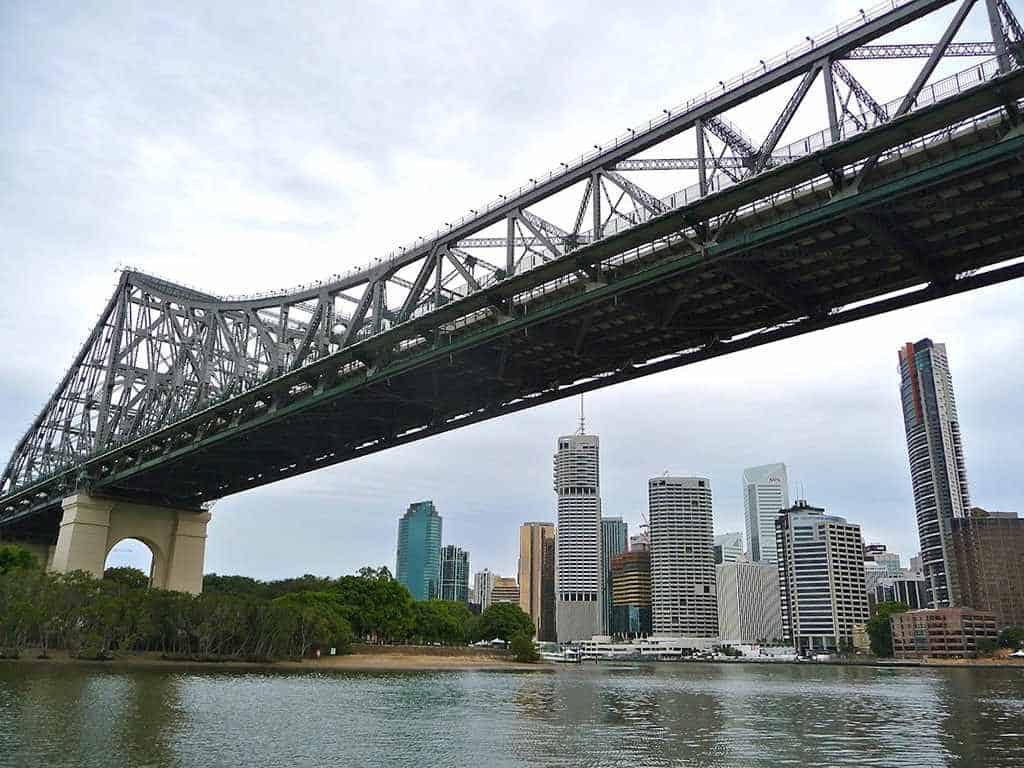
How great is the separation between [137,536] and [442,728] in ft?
190

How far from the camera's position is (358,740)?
25.8 metres

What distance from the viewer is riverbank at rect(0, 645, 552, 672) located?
59219 mm

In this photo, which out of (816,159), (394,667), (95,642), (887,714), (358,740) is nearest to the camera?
(358,740)

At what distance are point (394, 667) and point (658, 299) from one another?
63849 millimetres

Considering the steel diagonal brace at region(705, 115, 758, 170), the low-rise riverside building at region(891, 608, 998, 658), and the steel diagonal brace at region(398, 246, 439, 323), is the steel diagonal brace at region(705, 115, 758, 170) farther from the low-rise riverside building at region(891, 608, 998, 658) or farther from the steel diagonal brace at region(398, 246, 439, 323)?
the low-rise riverside building at region(891, 608, 998, 658)

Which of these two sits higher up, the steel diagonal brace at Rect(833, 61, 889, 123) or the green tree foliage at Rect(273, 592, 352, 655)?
the steel diagonal brace at Rect(833, 61, 889, 123)

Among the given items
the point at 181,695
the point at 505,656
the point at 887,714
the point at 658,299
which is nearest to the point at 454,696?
the point at 181,695

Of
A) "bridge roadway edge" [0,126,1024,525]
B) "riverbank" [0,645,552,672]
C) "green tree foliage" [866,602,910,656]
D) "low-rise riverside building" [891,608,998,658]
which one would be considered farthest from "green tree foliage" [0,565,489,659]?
"green tree foliage" [866,602,910,656]

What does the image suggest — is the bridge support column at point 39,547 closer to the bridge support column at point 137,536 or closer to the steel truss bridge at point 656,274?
the bridge support column at point 137,536

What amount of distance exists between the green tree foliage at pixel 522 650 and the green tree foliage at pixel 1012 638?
94263mm

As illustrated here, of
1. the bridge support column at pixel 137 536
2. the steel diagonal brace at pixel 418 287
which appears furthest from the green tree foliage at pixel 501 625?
the steel diagonal brace at pixel 418 287

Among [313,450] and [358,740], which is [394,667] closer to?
[313,450]

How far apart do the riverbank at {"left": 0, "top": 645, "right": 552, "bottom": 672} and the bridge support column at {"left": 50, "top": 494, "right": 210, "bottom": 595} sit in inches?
435

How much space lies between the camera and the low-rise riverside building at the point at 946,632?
168125 millimetres
